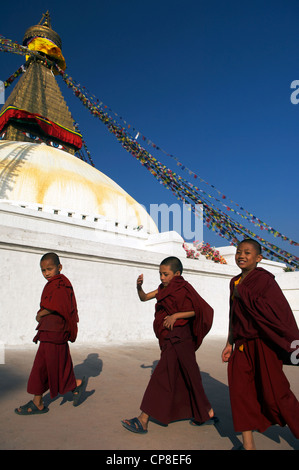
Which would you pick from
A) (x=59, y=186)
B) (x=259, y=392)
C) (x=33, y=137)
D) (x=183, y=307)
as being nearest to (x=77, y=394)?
(x=183, y=307)

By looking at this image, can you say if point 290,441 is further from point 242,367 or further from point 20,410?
point 20,410

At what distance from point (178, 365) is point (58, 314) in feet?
4.00

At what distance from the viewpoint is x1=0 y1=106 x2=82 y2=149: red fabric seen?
15.9m

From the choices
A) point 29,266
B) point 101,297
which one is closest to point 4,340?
point 29,266

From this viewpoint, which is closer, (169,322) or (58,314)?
(169,322)

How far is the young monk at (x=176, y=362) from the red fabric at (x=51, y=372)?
808 millimetres

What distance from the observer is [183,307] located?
3.04 m

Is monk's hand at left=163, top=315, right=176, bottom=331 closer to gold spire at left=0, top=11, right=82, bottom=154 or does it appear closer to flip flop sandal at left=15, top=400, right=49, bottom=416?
flip flop sandal at left=15, top=400, right=49, bottom=416

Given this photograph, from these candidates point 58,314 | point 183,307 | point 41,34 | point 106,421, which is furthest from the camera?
point 41,34

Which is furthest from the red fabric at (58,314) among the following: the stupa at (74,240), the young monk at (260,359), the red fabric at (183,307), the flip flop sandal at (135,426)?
the stupa at (74,240)

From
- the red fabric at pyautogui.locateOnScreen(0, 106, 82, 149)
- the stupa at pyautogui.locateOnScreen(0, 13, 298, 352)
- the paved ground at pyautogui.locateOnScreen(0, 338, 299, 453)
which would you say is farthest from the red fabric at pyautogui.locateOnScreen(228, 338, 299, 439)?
the red fabric at pyautogui.locateOnScreen(0, 106, 82, 149)

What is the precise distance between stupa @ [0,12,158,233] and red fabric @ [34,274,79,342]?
7.96m

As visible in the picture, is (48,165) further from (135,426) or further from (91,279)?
(135,426)

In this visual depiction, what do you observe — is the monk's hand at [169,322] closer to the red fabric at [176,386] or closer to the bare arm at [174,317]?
the bare arm at [174,317]
